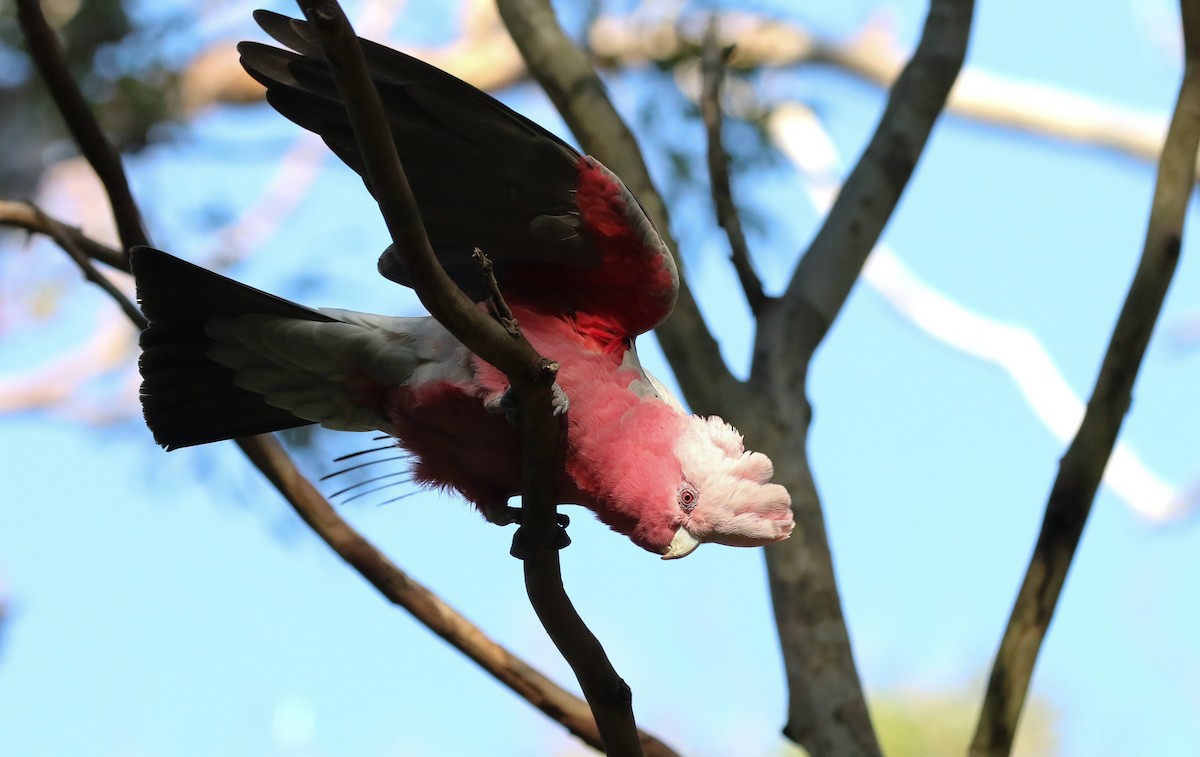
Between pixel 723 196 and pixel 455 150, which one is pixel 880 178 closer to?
pixel 723 196

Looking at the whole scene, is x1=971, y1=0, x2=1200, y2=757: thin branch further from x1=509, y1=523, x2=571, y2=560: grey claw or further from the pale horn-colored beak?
x1=509, y1=523, x2=571, y2=560: grey claw

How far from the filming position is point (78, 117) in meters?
3.74

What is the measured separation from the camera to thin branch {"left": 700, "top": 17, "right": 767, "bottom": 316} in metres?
4.35

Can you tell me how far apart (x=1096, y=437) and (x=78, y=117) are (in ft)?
10.7

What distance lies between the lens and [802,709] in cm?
376

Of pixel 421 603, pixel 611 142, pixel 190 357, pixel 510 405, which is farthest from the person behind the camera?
pixel 611 142

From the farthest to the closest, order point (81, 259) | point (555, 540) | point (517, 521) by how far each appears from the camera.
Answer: point (81, 259)
point (517, 521)
point (555, 540)

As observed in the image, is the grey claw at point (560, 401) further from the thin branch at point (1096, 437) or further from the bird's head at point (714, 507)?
the thin branch at point (1096, 437)

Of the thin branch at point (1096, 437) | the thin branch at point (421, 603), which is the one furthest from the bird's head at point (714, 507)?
the thin branch at point (1096, 437)

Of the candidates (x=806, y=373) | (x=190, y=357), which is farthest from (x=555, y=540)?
(x=806, y=373)

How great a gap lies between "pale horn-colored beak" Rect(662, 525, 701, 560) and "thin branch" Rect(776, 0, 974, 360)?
161 cm

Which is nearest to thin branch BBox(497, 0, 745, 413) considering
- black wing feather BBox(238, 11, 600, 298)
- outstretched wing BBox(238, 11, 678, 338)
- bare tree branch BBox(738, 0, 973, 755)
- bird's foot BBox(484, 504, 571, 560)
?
bare tree branch BBox(738, 0, 973, 755)

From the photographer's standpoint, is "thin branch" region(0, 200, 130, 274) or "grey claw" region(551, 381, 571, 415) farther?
"thin branch" region(0, 200, 130, 274)

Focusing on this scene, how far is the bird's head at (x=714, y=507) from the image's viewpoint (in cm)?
284
